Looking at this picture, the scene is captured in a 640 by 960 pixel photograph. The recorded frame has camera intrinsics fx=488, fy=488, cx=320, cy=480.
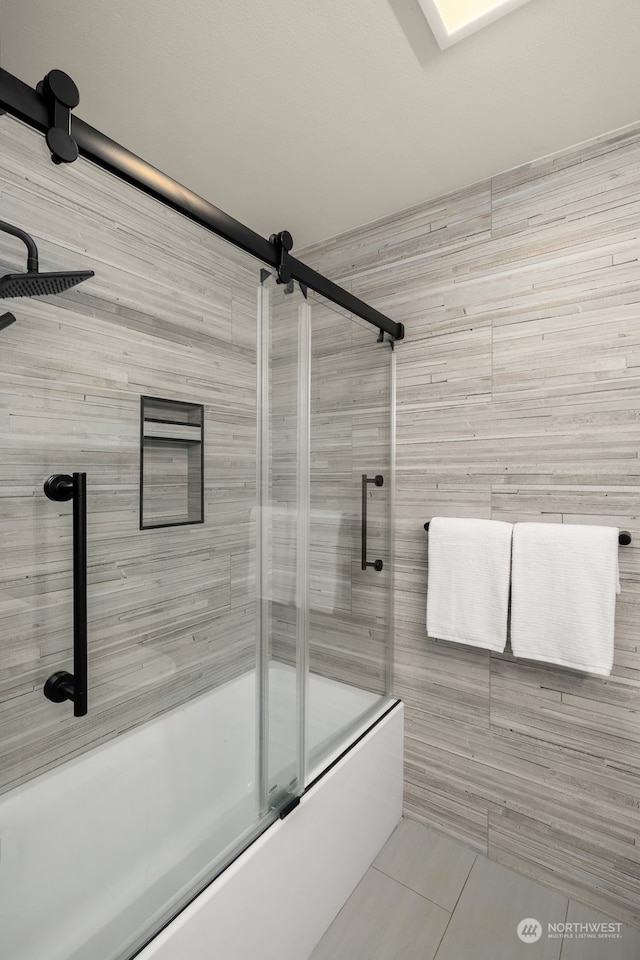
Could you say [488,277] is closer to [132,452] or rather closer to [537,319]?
[537,319]

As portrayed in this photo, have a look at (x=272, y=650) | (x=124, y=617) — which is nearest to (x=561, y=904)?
(x=272, y=650)

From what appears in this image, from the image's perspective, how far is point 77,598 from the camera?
98cm

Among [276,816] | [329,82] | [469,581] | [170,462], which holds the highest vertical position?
[329,82]

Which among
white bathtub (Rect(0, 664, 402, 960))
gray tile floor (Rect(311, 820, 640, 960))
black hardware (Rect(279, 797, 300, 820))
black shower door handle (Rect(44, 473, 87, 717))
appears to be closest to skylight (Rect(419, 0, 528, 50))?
black shower door handle (Rect(44, 473, 87, 717))

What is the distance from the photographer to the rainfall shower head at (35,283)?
0.86 m

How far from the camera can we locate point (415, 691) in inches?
77.4

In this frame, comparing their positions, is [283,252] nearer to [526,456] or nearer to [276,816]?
[526,456]

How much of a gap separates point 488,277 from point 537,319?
258 mm

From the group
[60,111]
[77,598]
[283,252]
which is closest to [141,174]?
[60,111]

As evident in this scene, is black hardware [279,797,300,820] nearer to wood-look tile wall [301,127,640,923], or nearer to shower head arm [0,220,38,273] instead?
wood-look tile wall [301,127,640,923]

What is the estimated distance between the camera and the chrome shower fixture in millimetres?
855

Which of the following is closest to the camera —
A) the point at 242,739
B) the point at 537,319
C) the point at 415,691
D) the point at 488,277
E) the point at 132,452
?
the point at 132,452

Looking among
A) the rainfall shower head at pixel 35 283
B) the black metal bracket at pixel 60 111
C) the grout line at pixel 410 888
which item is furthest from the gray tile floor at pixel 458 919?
the black metal bracket at pixel 60 111

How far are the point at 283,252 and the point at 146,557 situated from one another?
89 cm
